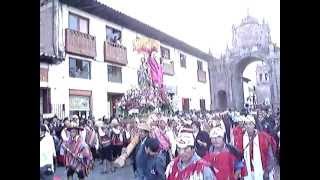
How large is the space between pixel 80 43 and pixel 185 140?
0.74 m

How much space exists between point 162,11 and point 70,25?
1.57 feet

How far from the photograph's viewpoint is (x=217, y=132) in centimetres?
235

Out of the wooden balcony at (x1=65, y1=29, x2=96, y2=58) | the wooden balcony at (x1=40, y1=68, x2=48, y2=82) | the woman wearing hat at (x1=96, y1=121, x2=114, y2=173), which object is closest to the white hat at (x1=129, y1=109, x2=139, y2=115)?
the woman wearing hat at (x1=96, y1=121, x2=114, y2=173)

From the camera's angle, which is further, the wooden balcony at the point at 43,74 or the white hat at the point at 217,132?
the wooden balcony at the point at 43,74

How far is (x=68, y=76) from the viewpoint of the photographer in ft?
8.23

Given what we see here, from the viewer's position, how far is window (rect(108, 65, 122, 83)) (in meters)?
2.50

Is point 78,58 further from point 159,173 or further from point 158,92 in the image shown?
point 159,173

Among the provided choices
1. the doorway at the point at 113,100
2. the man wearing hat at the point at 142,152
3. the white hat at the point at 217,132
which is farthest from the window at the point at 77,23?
the white hat at the point at 217,132

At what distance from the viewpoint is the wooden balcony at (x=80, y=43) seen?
250 cm

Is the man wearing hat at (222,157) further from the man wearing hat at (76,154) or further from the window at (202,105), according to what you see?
the man wearing hat at (76,154)

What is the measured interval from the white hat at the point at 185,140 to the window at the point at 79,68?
58cm

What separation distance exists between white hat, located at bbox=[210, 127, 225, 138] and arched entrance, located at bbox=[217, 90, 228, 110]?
106 mm
